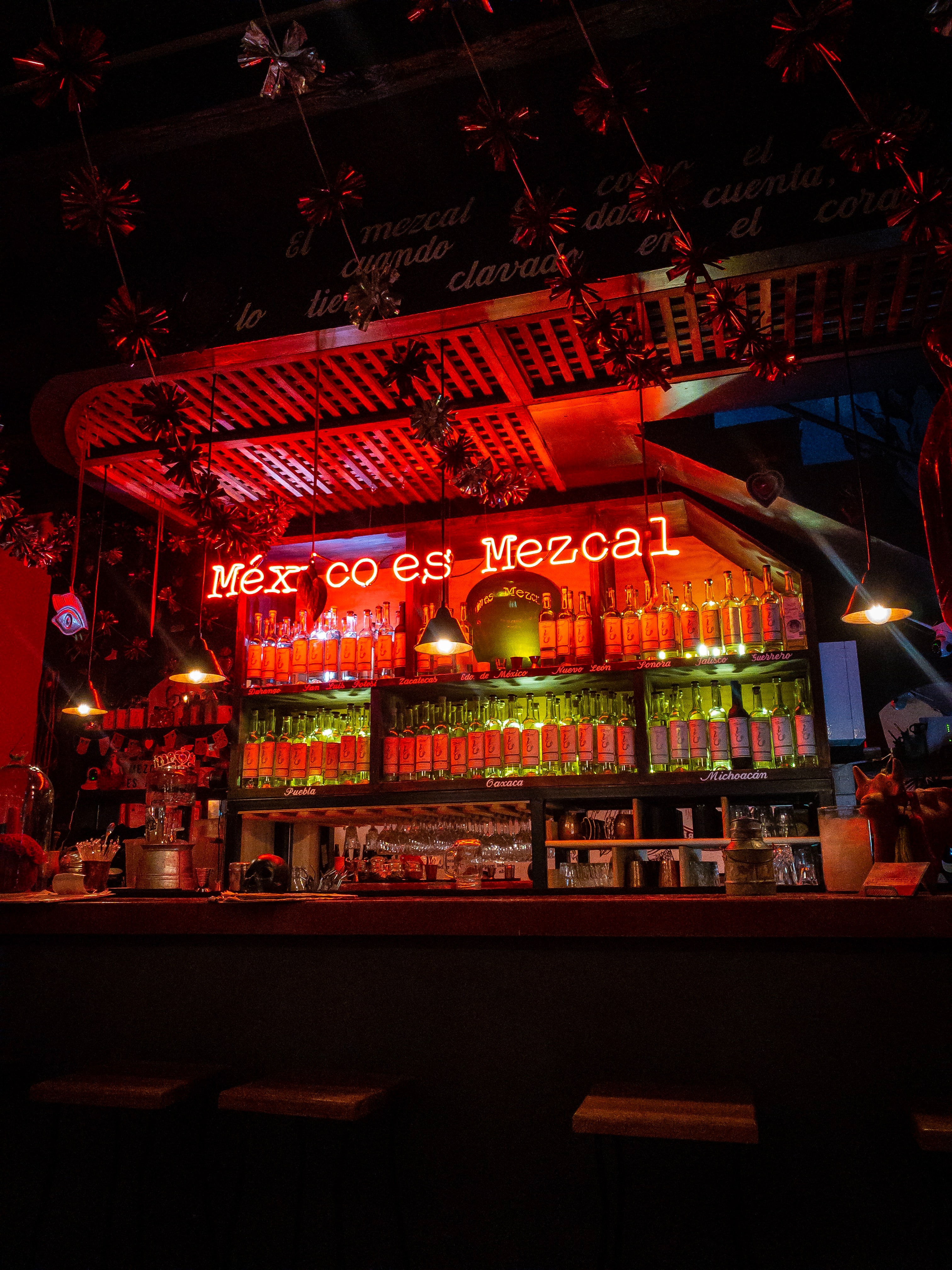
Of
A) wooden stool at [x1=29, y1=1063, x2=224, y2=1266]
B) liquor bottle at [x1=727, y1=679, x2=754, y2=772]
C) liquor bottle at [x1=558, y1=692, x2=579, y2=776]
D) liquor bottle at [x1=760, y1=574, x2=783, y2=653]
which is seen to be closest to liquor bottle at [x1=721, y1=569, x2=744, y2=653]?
liquor bottle at [x1=760, y1=574, x2=783, y2=653]

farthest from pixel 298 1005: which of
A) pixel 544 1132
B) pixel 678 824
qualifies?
pixel 678 824

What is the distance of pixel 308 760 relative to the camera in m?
5.61

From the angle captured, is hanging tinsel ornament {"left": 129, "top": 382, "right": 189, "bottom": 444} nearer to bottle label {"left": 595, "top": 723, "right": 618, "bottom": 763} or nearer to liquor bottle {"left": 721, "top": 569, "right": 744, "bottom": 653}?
bottle label {"left": 595, "top": 723, "right": 618, "bottom": 763}

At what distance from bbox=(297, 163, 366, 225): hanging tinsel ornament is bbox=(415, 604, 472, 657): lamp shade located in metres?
1.98

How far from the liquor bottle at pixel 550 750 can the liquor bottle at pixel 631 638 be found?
0.58 meters

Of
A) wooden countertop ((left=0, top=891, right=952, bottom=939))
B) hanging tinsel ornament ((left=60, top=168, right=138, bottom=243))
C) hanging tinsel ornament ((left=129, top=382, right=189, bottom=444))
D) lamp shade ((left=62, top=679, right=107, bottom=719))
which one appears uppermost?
hanging tinsel ornament ((left=60, top=168, right=138, bottom=243))

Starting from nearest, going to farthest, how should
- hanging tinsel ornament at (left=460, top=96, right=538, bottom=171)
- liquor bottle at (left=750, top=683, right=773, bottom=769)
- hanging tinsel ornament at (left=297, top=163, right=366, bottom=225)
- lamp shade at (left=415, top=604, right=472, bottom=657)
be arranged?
hanging tinsel ornament at (left=460, top=96, right=538, bottom=171)
hanging tinsel ornament at (left=297, top=163, right=366, bottom=225)
lamp shade at (left=415, top=604, right=472, bottom=657)
liquor bottle at (left=750, top=683, right=773, bottom=769)

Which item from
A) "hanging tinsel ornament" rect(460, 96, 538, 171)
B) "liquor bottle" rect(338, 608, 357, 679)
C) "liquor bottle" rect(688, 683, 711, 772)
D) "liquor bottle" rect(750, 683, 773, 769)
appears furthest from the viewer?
"liquor bottle" rect(338, 608, 357, 679)

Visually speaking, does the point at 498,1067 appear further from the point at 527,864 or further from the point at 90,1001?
the point at 527,864

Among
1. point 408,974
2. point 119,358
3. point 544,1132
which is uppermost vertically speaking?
point 119,358

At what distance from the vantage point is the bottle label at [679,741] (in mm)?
5035

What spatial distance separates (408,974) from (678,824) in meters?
2.74

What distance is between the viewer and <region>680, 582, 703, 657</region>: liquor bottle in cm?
518

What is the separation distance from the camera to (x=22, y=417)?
565 centimetres
